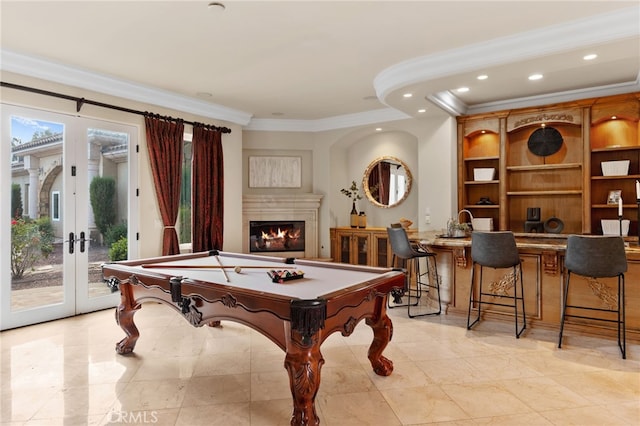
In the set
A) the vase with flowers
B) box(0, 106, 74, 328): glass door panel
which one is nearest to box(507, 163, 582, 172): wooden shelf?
the vase with flowers

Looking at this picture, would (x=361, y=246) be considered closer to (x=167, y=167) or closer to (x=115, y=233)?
(x=167, y=167)

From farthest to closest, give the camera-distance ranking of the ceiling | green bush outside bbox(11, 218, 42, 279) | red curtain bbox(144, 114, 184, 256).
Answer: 1. red curtain bbox(144, 114, 184, 256)
2. green bush outside bbox(11, 218, 42, 279)
3. the ceiling

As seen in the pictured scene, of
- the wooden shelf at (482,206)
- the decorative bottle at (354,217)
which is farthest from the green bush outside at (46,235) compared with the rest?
the wooden shelf at (482,206)

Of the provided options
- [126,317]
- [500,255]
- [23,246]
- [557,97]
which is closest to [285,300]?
[126,317]

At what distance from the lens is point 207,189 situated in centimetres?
596

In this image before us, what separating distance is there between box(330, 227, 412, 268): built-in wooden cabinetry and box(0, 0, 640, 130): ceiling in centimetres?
217

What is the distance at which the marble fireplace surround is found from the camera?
6.79 meters

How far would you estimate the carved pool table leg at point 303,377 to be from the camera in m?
2.24

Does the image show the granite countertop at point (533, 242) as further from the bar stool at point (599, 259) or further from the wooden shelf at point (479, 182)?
the wooden shelf at point (479, 182)

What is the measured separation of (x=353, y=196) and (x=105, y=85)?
165 inches

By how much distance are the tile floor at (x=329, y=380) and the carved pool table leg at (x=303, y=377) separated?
197 mm

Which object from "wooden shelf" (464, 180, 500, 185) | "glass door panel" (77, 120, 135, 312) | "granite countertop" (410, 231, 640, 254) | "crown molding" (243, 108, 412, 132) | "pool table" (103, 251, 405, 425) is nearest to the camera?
"pool table" (103, 251, 405, 425)

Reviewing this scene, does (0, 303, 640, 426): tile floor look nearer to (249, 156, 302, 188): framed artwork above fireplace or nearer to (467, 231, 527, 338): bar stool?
(467, 231, 527, 338): bar stool

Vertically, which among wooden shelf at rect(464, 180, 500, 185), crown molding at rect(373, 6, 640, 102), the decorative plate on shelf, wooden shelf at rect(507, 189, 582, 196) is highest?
crown molding at rect(373, 6, 640, 102)
